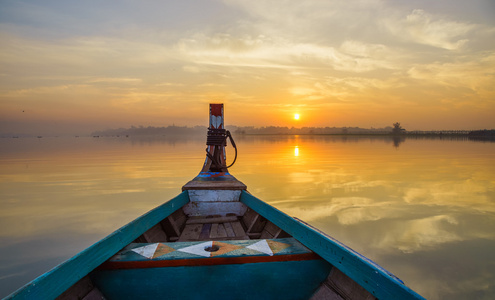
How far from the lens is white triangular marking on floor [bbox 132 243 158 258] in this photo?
2.33 metres

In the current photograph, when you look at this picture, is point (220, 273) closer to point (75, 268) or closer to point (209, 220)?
point (75, 268)

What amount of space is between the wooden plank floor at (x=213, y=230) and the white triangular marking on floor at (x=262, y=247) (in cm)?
130

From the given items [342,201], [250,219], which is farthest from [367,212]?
[250,219]

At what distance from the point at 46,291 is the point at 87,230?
5982 millimetres

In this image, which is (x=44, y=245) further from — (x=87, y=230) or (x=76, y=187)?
(x=76, y=187)

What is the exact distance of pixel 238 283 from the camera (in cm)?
223

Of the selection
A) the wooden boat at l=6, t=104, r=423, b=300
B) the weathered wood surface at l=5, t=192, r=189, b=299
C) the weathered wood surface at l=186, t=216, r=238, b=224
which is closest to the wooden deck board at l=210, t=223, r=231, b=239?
the weathered wood surface at l=186, t=216, r=238, b=224

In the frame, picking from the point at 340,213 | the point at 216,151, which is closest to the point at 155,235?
the point at 216,151

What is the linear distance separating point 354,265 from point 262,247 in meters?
0.78

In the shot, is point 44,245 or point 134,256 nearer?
point 134,256

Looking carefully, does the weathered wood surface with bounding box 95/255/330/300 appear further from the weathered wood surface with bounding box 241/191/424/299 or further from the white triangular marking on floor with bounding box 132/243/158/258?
the weathered wood surface with bounding box 241/191/424/299

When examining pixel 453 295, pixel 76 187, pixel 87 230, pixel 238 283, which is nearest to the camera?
pixel 238 283

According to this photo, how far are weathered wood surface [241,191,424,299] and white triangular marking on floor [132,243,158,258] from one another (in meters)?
1.32

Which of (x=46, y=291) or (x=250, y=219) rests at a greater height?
(x=46, y=291)
